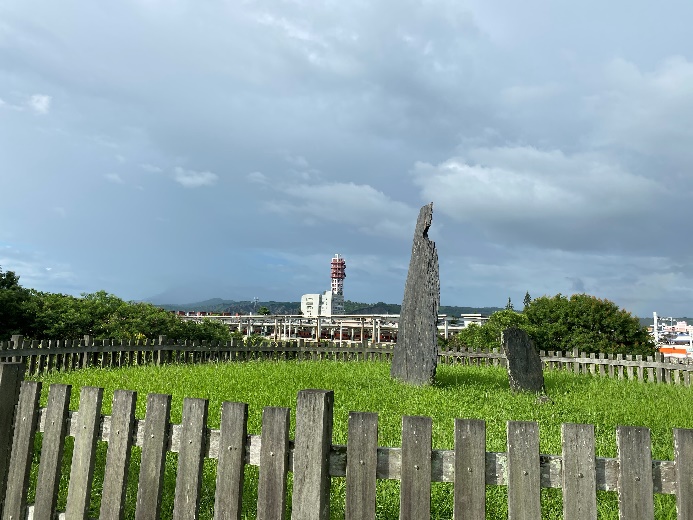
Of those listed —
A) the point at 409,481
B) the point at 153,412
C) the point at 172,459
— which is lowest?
the point at 172,459

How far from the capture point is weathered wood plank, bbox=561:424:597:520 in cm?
260

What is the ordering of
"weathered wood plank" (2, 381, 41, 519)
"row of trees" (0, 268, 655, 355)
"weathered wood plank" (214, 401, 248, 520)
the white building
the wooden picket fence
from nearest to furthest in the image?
"weathered wood plank" (214, 401, 248, 520) → "weathered wood plank" (2, 381, 41, 519) → the wooden picket fence → "row of trees" (0, 268, 655, 355) → the white building

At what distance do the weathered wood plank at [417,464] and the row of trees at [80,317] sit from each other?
667 inches

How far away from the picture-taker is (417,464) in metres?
2.69

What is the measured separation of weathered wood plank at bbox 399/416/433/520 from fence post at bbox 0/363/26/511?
295cm

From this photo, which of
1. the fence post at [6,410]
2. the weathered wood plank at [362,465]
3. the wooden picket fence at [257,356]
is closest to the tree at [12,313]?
the wooden picket fence at [257,356]

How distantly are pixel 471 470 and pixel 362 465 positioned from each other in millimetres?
552

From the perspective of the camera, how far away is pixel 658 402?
1085 cm

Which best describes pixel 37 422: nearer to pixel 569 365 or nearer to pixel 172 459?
pixel 172 459

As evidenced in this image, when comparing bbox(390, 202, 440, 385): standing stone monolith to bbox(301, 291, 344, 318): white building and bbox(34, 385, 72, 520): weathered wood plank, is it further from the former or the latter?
bbox(301, 291, 344, 318): white building

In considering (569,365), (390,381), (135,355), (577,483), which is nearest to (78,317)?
(135,355)

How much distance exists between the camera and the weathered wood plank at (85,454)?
343cm

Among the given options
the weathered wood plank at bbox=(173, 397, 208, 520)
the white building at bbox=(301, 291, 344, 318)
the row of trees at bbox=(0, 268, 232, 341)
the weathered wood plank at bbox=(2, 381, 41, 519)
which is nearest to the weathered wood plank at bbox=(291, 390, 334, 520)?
the weathered wood plank at bbox=(173, 397, 208, 520)

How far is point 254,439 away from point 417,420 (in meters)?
0.94
